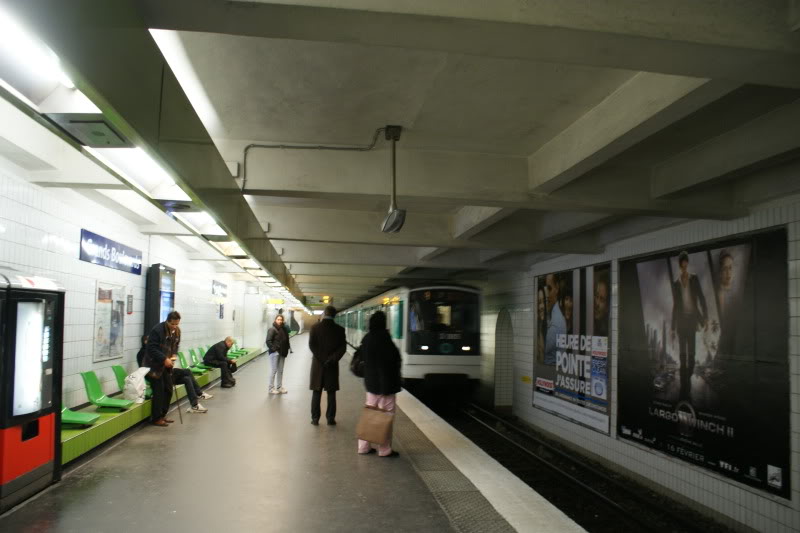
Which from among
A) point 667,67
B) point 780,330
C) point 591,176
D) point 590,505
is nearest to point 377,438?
point 590,505

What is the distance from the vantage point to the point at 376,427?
6465mm

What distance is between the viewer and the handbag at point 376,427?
6434 mm

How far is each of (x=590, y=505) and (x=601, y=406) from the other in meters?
2.16

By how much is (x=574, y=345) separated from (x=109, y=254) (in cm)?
796

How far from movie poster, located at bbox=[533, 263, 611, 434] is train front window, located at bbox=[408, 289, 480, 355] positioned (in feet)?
6.71

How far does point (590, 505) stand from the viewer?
24.3ft

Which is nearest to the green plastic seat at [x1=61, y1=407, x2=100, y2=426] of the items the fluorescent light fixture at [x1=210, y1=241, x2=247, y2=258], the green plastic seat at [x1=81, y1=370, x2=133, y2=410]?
→ the green plastic seat at [x1=81, y1=370, x2=133, y2=410]

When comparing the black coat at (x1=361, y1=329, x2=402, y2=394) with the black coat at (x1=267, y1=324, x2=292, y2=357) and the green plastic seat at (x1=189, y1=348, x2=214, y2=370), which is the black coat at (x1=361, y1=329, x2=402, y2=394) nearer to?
the black coat at (x1=267, y1=324, x2=292, y2=357)

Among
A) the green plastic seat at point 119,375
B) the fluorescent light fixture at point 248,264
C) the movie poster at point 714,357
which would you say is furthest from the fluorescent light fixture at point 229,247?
the movie poster at point 714,357

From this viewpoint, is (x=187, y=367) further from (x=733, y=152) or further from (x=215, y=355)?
(x=733, y=152)

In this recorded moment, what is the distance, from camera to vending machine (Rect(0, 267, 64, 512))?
4352mm

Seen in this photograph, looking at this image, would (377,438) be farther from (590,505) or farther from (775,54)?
(775,54)

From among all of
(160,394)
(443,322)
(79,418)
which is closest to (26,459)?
(79,418)

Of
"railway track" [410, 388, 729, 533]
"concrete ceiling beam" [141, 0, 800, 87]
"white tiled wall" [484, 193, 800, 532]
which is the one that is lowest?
"railway track" [410, 388, 729, 533]
